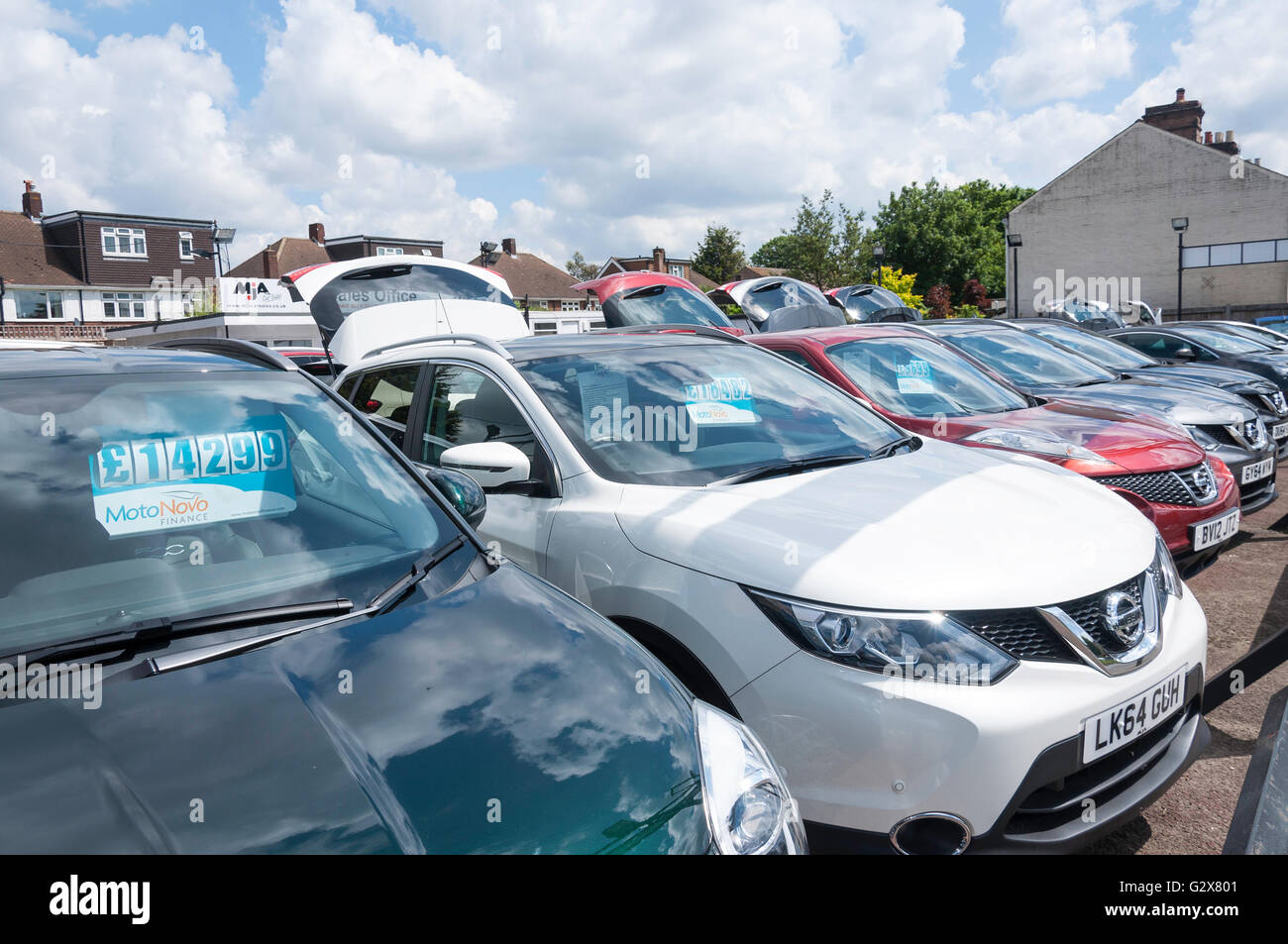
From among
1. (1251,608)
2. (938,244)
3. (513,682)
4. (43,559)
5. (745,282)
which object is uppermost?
(938,244)

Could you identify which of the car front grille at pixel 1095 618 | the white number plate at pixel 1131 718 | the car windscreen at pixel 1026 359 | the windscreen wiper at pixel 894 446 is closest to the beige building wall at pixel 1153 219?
the car windscreen at pixel 1026 359

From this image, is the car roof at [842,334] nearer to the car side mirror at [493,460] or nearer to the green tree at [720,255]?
the car side mirror at [493,460]

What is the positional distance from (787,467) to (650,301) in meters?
5.10

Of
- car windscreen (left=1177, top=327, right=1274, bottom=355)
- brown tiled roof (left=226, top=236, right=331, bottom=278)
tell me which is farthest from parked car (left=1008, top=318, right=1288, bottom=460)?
brown tiled roof (left=226, top=236, right=331, bottom=278)

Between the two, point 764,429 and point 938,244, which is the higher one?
point 938,244

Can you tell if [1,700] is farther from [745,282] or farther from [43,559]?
[745,282]

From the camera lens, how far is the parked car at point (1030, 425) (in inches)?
182

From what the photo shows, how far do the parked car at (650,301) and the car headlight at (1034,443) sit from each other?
3.29m

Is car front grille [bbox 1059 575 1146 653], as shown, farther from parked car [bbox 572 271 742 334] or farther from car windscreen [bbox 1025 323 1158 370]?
car windscreen [bbox 1025 323 1158 370]

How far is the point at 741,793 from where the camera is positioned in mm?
1711
